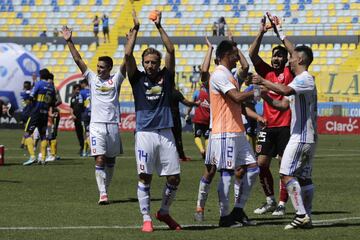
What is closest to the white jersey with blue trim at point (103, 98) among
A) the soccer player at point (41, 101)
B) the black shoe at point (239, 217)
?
the black shoe at point (239, 217)

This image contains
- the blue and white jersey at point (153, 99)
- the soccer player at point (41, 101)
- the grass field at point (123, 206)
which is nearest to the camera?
the grass field at point (123, 206)

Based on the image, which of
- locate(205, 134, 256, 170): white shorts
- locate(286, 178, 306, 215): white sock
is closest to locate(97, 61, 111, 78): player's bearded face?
locate(205, 134, 256, 170): white shorts

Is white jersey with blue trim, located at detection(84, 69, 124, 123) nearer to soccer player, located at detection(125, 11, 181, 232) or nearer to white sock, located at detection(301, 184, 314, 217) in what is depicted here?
soccer player, located at detection(125, 11, 181, 232)

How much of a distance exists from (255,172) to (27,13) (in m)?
50.3

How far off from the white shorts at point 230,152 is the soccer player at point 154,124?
53cm

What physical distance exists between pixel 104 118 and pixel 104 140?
38cm

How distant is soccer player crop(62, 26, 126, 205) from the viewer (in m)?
16.3

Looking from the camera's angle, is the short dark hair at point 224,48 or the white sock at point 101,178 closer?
the short dark hair at point 224,48

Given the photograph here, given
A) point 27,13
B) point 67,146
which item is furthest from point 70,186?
point 27,13

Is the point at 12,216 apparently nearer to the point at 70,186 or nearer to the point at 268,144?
the point at 268,144

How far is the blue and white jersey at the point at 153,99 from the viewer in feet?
40.9

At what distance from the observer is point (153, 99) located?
41.0 ft

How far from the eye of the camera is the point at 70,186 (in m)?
18.9

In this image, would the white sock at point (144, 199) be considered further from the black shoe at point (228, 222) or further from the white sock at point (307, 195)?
the white sock at point (307, 195)
